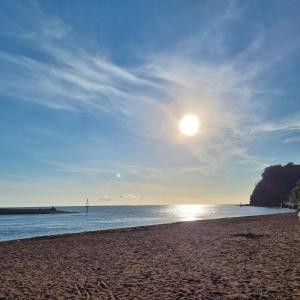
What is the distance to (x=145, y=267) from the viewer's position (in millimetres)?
15281

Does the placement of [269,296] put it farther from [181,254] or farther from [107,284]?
[181,254]

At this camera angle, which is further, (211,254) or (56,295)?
(211,254)

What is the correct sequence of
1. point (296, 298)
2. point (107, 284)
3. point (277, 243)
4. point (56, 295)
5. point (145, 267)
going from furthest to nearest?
1. point (277, 243)
2. point (145, 267)
3. point (107, 284)
4. point (56, 295)
5. point (296, 298)

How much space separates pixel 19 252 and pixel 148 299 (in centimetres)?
1449

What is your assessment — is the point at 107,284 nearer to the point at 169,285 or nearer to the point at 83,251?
the point at 169,285

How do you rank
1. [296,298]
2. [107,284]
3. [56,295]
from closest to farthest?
[296,298] < [56,295] < [107,284]

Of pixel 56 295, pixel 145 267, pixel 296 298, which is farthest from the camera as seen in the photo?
pixel 145 267

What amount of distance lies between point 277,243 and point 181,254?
602 cm

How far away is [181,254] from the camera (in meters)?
18.7

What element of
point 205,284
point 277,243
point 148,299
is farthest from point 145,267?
point 277,243

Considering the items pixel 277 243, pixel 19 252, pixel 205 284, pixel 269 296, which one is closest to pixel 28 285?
pixel 205 284

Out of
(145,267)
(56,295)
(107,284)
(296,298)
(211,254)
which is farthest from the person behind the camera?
(211,254)

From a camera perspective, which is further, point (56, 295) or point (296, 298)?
point (56, 295)

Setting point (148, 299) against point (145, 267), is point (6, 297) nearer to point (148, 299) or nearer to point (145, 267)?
point (148, 299)
